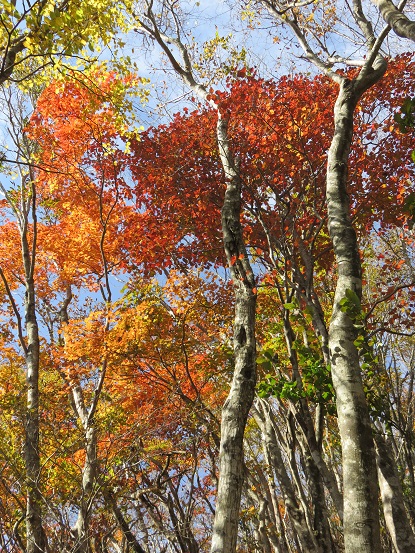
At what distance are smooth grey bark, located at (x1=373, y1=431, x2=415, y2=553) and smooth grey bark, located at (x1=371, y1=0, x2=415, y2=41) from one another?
5.86 metres

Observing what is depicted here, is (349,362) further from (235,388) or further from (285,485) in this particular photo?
(285,485)

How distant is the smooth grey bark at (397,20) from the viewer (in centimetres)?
540

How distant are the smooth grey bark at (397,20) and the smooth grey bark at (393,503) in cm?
586

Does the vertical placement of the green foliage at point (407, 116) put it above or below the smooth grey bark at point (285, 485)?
above

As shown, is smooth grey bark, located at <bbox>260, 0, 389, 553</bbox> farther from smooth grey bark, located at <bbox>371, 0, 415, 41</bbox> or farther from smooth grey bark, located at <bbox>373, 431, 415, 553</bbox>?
smooth grey bark, located at <bbox>373, 431, 415, 553</bbox>

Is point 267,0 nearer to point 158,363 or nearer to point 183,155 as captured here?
point 183,155

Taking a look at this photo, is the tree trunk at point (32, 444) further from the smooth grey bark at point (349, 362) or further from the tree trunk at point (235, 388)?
the smooth grey bark at point (349, 362)

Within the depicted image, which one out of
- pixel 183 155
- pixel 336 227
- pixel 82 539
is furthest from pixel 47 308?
pixel 336 227

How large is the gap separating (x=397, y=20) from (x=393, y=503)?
7.20m

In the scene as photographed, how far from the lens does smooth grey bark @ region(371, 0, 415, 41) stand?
5.40 meters

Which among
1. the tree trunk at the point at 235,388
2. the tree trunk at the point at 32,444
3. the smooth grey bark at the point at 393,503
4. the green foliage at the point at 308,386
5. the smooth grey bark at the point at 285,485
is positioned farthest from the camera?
the tree trunk at the point at 32,444

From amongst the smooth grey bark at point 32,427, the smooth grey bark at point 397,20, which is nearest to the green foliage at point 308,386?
the smooth grey bark at point 32,427

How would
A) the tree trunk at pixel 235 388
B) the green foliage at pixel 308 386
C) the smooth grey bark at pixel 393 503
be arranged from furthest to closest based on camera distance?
the smooth grey bark at pixel 393 503
the green foliage at pixel 308 386
the tree trunk at pixel 235 388

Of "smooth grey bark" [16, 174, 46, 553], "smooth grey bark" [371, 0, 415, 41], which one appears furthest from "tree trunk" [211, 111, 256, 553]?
"smooth grey bark" [16, 174, 46, 553]
